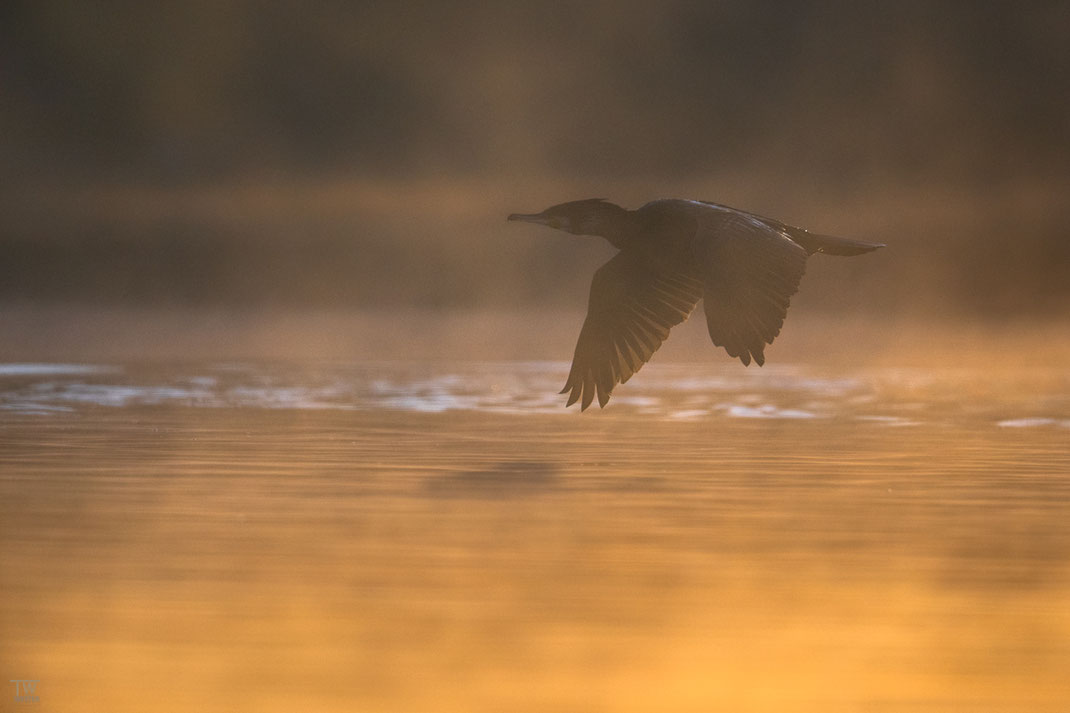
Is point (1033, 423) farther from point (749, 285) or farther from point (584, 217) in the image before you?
point (749, 285)

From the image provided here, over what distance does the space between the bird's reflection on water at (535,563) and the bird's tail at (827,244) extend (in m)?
0.93

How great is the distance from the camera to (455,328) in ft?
73.8

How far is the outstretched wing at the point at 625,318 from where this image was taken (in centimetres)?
645

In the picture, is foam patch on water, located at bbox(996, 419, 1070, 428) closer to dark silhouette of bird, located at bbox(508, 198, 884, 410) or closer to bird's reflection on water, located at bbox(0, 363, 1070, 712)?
bird's reflection on water, located at bbox(0, 363, 1070, 712)

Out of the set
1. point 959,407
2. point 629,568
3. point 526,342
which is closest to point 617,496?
point 629,568

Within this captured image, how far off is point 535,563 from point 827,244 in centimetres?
267

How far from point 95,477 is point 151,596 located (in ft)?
7.75

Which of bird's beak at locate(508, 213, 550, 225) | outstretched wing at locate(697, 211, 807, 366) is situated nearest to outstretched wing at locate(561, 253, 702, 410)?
bird's beak at locate(508, 213, 550, 225)

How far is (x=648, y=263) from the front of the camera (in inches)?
255

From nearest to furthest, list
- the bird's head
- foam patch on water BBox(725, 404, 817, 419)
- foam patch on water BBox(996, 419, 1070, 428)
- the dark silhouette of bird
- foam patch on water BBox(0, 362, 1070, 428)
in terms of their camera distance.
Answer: the dark silhouette of bird, the bird's head, foam patch on water BBox(996, 419, 1070, 428), foam patch on water BBox(725, 404, 817, 419), foam patch on water BBox(0, 362, 1070, 428)

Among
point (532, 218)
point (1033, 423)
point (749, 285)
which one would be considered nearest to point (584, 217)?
point (532, 218)

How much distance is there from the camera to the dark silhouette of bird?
605 centimetres

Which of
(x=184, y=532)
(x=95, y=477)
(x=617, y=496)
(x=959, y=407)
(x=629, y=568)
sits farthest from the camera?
(x=959, y=407)

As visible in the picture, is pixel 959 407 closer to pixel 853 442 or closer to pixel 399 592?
pixel 853 442
